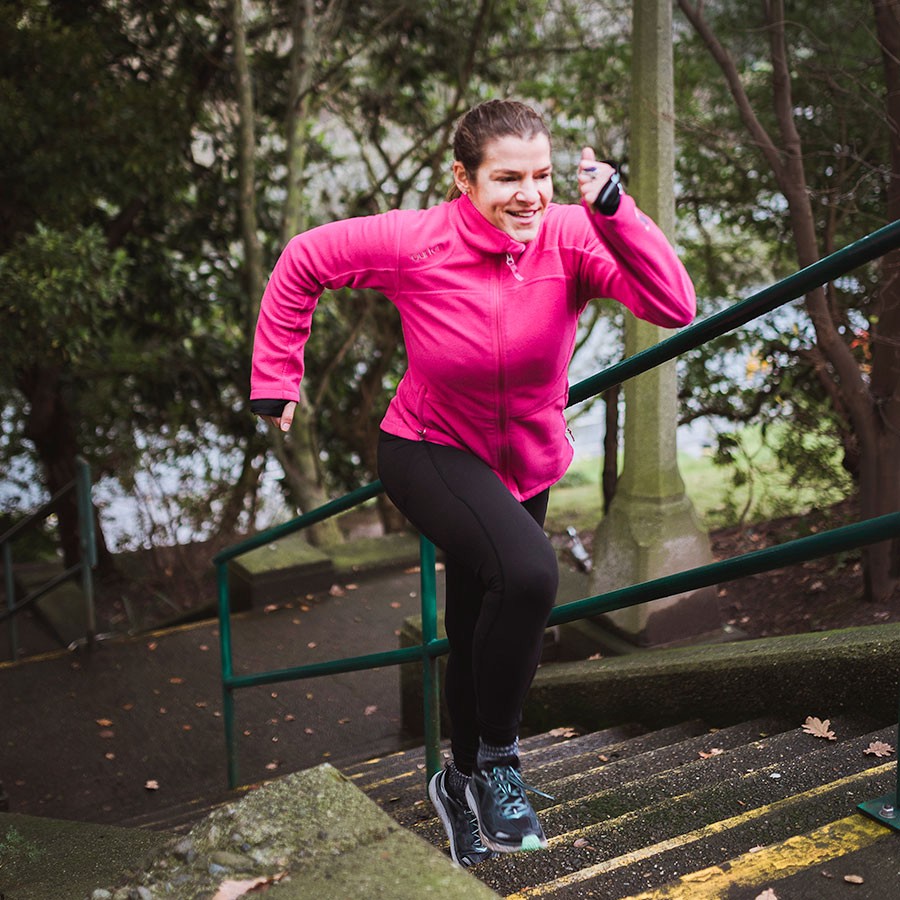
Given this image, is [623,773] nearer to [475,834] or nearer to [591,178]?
[475,834]

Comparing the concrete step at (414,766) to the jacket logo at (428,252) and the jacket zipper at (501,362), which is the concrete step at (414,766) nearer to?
the jacket zipper at (501,362)

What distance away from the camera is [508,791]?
222cm

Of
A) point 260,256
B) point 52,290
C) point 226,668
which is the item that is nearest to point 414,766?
point 226,668

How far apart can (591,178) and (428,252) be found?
14.7 inches

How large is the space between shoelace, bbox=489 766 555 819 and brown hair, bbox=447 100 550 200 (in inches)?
48.5

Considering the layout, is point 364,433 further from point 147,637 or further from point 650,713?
point 650,713

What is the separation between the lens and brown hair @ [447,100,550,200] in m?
2.05

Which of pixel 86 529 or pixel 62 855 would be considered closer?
pixel 62 855

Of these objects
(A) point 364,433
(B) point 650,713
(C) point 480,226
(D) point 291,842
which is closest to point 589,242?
(C) point 480,226

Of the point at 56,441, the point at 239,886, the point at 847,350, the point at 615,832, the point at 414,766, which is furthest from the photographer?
A: the point at 56,441

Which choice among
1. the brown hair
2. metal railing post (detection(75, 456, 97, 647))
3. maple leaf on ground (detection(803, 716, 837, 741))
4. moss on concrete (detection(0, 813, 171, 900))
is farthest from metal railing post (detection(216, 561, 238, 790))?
the brown hair

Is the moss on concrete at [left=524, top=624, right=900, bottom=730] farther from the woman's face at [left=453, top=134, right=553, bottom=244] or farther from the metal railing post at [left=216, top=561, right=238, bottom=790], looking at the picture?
the woman's face at [left=453, top=134, right=553, bottom=244]

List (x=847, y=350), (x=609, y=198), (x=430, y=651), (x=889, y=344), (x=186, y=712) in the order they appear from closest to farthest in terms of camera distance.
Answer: (x=609, y=198) < (x=430, y=651) < (x=889, y=344) < (x=847, y=350) < (x=186, y=712)

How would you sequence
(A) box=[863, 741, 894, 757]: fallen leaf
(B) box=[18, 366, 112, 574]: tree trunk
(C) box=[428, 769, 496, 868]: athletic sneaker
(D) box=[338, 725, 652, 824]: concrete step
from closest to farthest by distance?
Result: (C) box=[428, 769, 496, 868]: athletic sneaker
(A) box=[863, 741, 894, 757]: fallen leaf
(D) box=[338, 725, 652, 824]: concrete step
(B) box=[18, 366, 112, 574]: tree trunk
